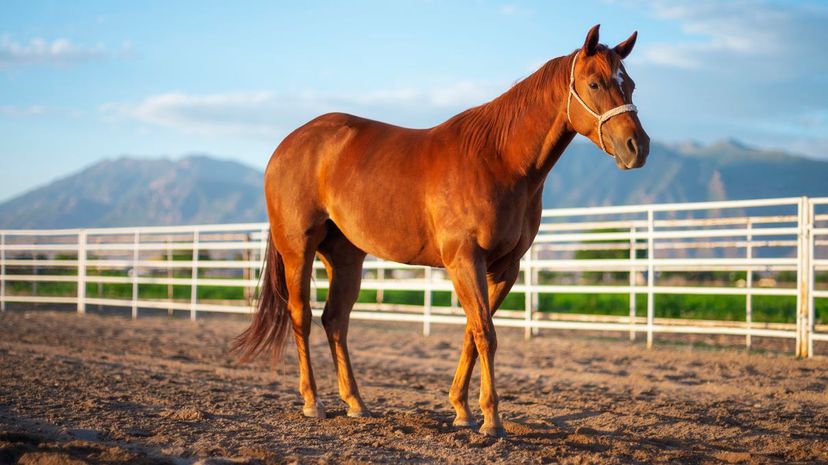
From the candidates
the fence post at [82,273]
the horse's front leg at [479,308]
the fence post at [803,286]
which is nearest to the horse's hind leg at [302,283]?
the horse's front leg at [479,308]

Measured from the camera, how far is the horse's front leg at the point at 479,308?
3584 mm

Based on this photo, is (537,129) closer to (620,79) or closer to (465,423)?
(620,79)

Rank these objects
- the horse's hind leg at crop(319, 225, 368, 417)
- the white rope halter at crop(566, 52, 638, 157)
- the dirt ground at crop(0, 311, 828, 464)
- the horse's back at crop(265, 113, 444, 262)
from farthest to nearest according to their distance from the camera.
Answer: the horse's hind leg at crop(319, 225, 368, 417) → the horse's back at crop(265, 113, 444, 262) → the white rope halter at crop(566, 52, 638, 157) → the dirt ground at crop(0, 311, 828, 464)

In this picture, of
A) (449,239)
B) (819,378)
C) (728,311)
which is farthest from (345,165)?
(728,311)

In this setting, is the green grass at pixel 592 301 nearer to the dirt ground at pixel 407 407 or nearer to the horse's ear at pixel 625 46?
the dirt ground at pixel 407 407

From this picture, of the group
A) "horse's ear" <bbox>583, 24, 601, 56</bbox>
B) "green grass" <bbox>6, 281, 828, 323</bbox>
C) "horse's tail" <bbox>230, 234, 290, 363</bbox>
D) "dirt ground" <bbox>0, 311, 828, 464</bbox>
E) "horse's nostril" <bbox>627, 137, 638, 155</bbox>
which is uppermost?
"horse's ear" <bbox>583, 24, 601, 56</bbox>

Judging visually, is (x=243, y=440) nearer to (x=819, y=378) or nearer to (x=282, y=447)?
(x=282, y=447)

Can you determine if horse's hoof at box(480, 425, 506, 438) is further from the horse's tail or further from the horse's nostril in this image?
the horse's tail

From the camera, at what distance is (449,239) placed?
3.68 m

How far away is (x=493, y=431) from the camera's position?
11.9 ft

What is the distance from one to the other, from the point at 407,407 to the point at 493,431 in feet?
4.39

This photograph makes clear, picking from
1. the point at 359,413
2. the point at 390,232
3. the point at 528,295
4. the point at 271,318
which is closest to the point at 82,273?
the point at 528,295

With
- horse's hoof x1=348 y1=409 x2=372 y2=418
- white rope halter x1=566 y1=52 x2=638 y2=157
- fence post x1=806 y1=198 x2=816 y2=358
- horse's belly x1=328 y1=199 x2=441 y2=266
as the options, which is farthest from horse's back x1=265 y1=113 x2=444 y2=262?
fence post x1=806 y1=198 x2=816 y2=358

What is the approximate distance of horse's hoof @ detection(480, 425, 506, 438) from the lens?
362 centimetres
